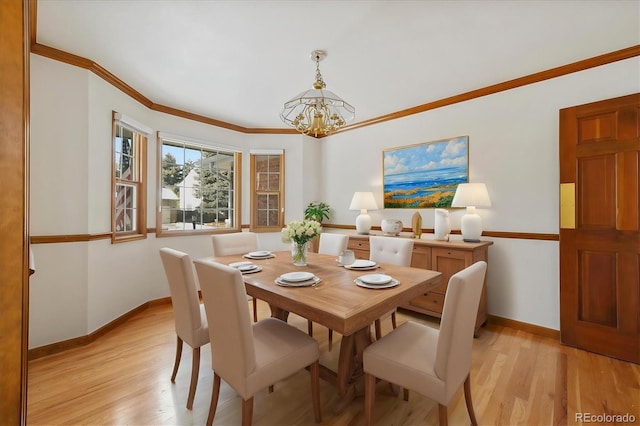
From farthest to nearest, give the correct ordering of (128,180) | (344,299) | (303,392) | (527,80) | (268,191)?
(268,191), (128,180), (527,80), (303,392), (344,299)

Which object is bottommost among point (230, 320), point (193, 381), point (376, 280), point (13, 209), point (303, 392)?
point (303, 392)

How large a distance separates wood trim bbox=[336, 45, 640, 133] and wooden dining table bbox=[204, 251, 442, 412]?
2.31 m

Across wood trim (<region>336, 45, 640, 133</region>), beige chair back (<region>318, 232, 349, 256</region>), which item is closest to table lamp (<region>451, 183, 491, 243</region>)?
wood trim (<region>336, 45, 640, 133</region>)

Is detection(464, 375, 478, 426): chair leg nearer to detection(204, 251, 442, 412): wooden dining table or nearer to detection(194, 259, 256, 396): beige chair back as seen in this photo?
detection(204, 251, 442, 412): wooden dining table

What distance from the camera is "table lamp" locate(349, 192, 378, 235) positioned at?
3797 mm

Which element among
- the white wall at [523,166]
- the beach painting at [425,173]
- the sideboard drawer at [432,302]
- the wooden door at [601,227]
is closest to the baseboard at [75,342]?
the sideboard drawer at [432,302]

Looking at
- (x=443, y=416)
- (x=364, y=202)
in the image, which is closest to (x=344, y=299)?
(x=443, y=416)

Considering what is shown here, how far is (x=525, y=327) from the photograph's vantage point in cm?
280

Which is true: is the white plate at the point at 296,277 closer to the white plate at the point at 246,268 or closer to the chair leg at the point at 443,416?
the white plate at the point at 246,268

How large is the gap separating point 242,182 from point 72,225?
226 centimetres

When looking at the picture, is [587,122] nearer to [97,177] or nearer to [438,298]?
[438,298]

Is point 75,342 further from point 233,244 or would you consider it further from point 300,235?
point 300,235

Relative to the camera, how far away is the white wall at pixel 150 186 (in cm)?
233

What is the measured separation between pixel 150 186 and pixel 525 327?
4549mm
